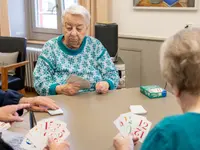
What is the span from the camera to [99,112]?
5.57ft

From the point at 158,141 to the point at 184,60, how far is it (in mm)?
241

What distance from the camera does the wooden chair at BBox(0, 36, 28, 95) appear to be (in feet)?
11.6

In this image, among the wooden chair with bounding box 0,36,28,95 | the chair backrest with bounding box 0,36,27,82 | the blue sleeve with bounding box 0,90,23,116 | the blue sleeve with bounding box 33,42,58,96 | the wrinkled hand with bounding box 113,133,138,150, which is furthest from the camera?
the chair backrest with bounding box 0,36,27,82

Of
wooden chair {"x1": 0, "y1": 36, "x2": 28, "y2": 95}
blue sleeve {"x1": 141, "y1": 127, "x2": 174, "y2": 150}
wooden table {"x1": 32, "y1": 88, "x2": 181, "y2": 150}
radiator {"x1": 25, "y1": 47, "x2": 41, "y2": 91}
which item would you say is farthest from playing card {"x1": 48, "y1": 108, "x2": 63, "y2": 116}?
radiator {"x1": 25, "y1": 47, "x2": 41, "y2": 91}

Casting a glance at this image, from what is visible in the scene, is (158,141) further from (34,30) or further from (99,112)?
(34,30)

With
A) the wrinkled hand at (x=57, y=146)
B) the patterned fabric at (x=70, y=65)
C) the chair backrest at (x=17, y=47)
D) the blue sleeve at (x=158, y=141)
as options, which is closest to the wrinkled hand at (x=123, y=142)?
the wrinkled hand at (x=57, y=146)

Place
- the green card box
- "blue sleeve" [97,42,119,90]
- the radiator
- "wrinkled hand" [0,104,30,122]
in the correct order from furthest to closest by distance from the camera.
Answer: the radiator < "blue sleeve" [97,42,119,90] < the green card box < "wrinkled hand" [0,104,30,122]

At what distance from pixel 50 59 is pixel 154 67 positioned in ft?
5.78

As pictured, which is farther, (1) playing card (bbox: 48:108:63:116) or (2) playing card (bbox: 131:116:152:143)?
(1) playing card (bbox: 48:108:63:116)

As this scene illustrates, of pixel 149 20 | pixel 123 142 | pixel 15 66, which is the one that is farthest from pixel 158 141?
pixel 15 66

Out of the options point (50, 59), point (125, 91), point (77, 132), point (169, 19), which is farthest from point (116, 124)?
point (169, 19)

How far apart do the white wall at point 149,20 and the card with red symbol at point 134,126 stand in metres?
2.12

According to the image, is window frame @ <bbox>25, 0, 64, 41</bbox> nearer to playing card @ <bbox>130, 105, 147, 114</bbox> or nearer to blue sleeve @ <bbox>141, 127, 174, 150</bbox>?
playing card @ <bbox>130, 105, 147, 114</bbox>

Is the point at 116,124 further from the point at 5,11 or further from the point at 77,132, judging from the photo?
the point at 5,11
